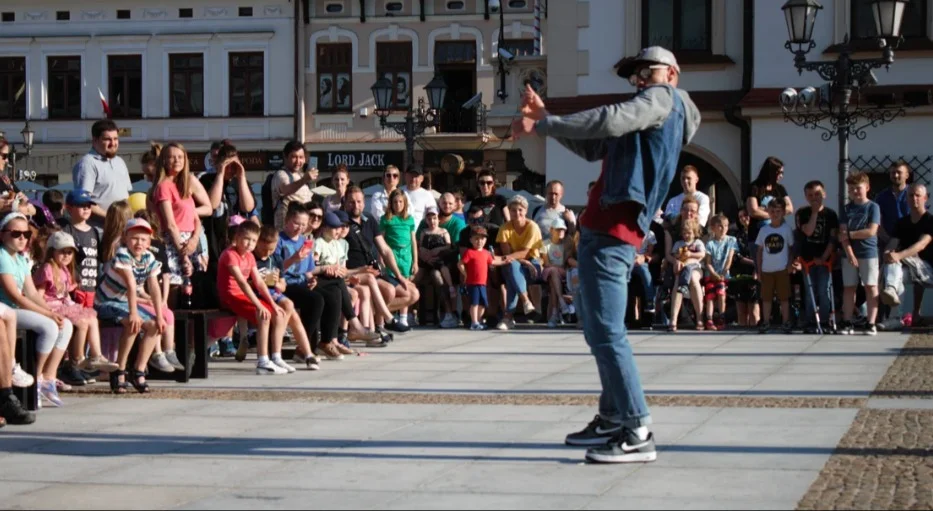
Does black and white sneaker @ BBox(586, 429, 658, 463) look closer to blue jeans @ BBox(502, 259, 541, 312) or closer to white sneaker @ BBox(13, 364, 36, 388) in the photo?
white sneaker @ BBox(13, 364, 36, 388)

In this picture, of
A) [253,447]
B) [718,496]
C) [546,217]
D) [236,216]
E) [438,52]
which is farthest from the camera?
[438,52]

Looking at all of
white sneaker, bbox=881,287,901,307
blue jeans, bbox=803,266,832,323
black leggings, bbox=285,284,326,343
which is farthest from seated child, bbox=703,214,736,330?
black leggings, bbox=285,284,326,343

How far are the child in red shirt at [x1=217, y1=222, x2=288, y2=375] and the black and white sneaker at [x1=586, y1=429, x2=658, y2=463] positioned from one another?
540cm

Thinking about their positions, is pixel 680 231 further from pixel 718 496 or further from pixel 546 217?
pixel 718 496

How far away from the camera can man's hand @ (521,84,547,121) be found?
7461mm

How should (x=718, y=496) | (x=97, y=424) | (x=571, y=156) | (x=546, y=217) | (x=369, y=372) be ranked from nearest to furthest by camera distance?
(x=718, y=496)
(x=97, y=424)
(x=369, y=372)
(x=546, y=217)
(x=571, y=156)

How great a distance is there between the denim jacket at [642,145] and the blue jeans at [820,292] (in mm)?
9229

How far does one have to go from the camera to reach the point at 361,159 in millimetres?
46219

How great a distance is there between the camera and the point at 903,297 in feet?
59.9

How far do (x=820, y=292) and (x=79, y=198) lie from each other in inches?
324

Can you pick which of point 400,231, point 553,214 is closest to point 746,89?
point 553,214

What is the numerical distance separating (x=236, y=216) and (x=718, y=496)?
8175 millimetres

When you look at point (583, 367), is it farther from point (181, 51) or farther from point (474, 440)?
point (181, 51)

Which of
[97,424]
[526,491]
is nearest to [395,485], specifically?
[526,491]
